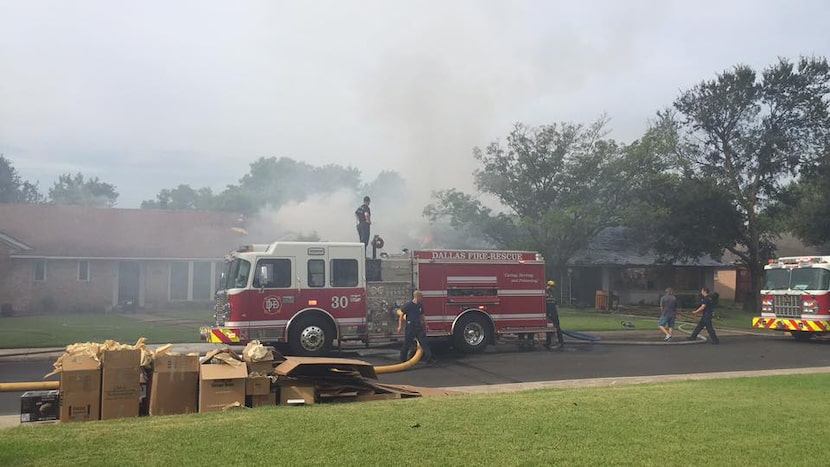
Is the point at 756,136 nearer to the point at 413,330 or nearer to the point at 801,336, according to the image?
the point at 801,336

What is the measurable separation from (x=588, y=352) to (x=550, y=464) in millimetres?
10569

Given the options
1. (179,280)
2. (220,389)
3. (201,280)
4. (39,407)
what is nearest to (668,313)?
(220,389)

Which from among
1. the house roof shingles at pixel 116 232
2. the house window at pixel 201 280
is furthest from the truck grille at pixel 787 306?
the house window at pixel 201 280

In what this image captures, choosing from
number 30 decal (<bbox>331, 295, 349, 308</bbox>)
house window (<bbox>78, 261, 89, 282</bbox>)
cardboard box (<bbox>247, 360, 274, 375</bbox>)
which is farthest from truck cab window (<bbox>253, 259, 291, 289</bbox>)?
house window (<bbox>78, 261, 89, 282</bbox>)

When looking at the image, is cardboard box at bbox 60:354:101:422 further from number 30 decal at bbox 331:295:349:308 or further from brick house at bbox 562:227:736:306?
brick house at bbox 562:227:736:306

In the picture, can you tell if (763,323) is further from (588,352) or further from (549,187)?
(549,187)

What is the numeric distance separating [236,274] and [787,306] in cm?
1498

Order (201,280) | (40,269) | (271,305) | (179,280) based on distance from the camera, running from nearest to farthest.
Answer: (271,305) < (40,269) < (179,280) < (201,280)

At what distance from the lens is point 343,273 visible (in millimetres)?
14078

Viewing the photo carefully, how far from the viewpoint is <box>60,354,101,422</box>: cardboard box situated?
6617 millimetres

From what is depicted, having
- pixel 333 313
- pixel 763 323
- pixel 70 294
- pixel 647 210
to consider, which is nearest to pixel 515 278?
pixel 333 313

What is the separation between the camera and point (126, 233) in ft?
93.8

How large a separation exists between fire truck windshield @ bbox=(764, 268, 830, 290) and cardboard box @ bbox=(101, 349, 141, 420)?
17.7 metres

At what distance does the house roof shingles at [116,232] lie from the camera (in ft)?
85.1
